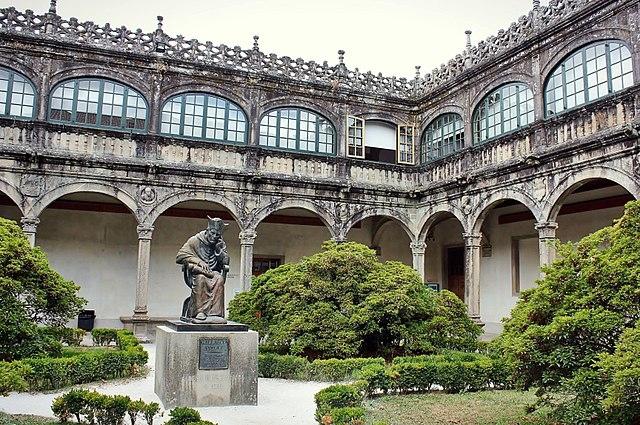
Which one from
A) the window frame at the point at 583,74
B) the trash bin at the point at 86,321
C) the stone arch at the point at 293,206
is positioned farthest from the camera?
the trash bin at the point at 86,321

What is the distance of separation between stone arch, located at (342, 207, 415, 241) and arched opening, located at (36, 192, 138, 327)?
6.56 meters

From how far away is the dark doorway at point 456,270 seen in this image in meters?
19.4

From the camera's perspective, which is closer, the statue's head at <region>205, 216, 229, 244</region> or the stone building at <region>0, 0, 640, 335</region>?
the statue's head at <region>205, 216, 229, 244</region>

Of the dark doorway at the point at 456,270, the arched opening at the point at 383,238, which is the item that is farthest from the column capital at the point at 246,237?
the dark doorway at the point at 456,270

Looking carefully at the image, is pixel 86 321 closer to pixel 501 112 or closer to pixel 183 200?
pixel 183 200

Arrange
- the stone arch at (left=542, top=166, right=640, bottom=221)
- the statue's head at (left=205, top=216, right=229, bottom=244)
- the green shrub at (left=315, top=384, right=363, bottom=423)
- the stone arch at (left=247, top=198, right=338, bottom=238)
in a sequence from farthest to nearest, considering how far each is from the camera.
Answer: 1. the stone arch at (left=247, top=198, right=338, bottom=238)
2. the stone arch at (left=542, top=166, right=640, bottom=221)
3. the statue's head at (left=205, top=216, right=229, bottom=244)
4. the green shrub at (left=315, top=384, right=363, bottom=423)

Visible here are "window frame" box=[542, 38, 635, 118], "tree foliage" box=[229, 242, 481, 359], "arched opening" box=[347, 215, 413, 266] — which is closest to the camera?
"tree foliage" box=[229, 242, 481, 359]

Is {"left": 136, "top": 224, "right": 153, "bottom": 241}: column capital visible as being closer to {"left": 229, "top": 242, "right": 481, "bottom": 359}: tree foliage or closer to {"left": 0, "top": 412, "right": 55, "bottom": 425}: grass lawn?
{"left": 229, "top": 242, "right": 481, "bottom": 359}: tree foliage

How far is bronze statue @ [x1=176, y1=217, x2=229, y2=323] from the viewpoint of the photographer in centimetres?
Answer: 733

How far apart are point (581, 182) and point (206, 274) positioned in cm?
814

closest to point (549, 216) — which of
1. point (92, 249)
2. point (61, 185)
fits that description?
point (61, 185)

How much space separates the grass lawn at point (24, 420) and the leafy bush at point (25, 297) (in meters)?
2.15

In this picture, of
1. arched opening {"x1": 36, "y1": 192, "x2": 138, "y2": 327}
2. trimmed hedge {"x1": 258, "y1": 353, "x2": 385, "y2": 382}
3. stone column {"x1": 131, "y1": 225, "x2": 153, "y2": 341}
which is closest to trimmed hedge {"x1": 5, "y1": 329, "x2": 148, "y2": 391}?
trimmed hedge {"x1": 258, "y1": 353, "x2": 385, "y2": 382}

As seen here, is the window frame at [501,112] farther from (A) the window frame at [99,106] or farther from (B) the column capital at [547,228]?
(A) the window frame at [99,106]
